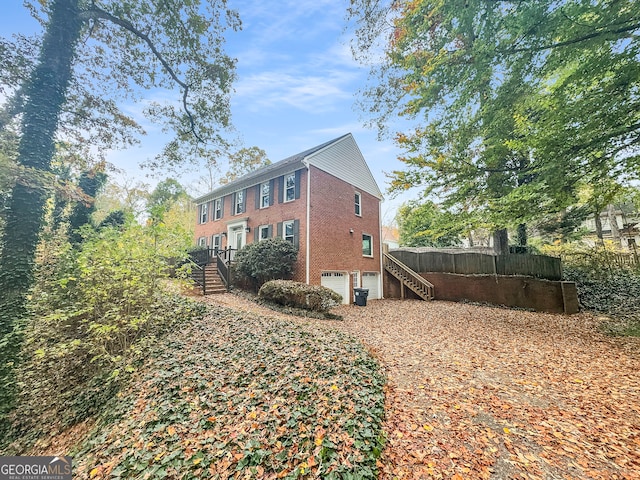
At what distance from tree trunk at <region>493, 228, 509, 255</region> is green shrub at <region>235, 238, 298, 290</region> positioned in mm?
9758

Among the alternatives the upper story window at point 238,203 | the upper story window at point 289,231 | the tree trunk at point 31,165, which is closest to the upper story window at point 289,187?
the upper story window at point 289,231

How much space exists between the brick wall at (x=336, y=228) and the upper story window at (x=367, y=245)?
0.24 m

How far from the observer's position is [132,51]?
837 centimetres

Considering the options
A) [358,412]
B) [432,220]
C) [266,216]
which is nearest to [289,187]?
[266,216]

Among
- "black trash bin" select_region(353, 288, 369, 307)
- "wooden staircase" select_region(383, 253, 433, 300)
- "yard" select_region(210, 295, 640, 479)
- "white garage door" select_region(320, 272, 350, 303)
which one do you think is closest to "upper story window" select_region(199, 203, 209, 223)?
"white garage door" select_region(320, 272, 350, 303)

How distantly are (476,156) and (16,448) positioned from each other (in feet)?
46.5

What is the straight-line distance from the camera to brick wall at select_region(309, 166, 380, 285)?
11.5m

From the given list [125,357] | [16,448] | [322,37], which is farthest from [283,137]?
[16,448]

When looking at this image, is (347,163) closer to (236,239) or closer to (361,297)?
(361,297)

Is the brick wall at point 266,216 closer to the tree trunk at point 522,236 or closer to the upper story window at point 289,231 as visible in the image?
the upper story window at point 289,231

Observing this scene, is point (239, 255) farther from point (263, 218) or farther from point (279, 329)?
point (279, 329)

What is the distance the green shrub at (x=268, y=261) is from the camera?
10.9m

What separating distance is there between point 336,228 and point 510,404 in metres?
9.84

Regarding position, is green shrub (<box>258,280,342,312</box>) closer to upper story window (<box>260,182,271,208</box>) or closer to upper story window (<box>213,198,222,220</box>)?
upper story window (<box>260,182,271,208</box>)
